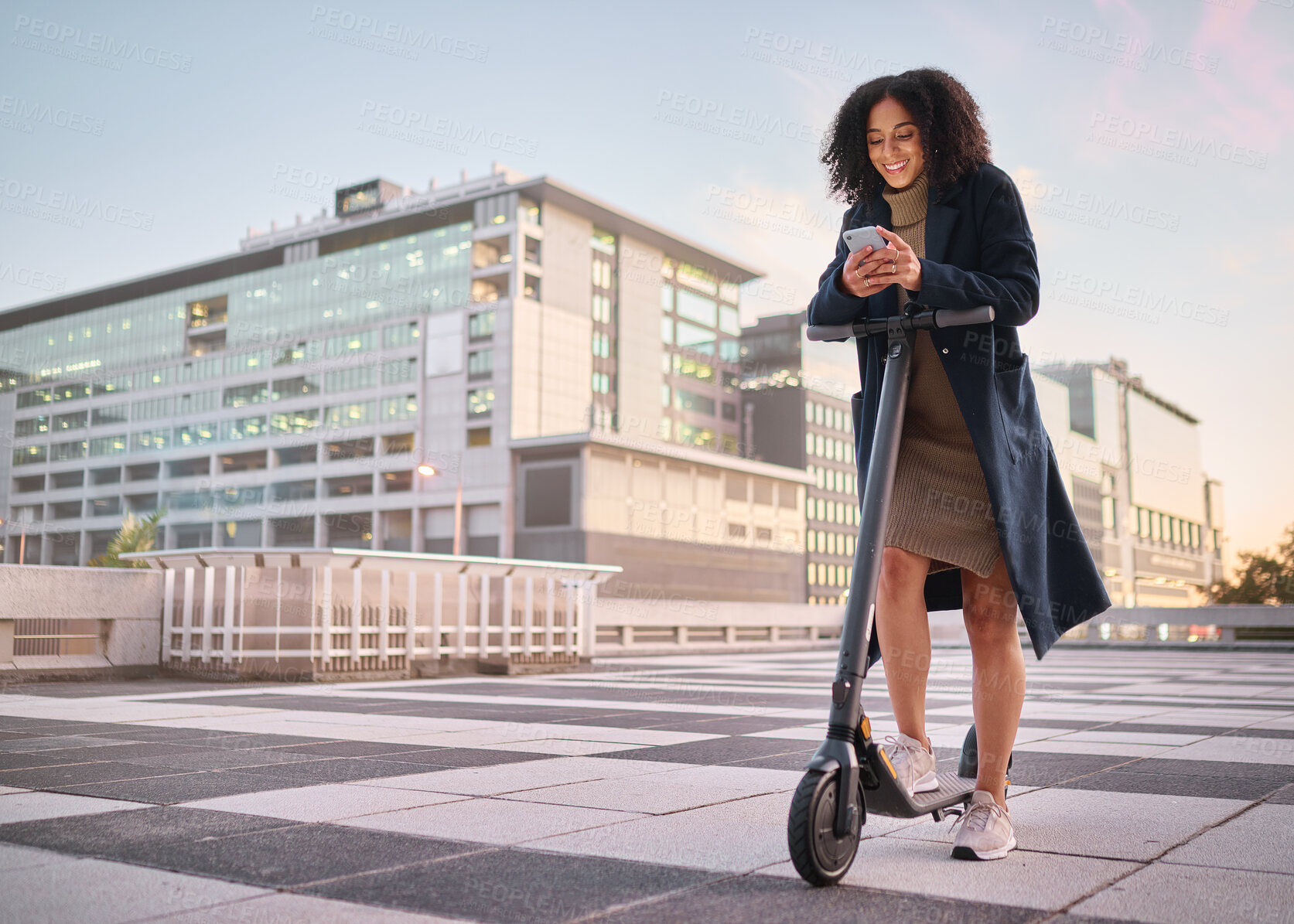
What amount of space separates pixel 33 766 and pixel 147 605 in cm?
800

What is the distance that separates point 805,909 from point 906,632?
939 millimetres

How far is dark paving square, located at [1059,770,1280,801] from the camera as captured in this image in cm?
361

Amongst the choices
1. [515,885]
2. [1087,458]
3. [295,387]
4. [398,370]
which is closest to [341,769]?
[515,885]

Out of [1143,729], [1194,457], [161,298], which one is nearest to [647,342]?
[161,298]

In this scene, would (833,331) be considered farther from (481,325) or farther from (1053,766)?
(481,325)

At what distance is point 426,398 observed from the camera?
67062 mm

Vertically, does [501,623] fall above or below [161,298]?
below

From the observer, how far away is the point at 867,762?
8.04 feet

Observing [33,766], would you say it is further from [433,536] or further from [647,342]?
[647,342]

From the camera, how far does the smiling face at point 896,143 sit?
2.94 meters

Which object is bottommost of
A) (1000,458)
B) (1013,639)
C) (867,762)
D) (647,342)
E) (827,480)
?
(867,762)

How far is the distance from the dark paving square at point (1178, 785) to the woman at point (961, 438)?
3.58ft

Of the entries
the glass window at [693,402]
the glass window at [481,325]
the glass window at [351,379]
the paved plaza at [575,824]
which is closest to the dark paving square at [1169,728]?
the paved plaza at [575,824]

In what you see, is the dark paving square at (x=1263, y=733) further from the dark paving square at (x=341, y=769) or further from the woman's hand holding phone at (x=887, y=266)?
the woman's hand holding phone at (x=887, y=266)
